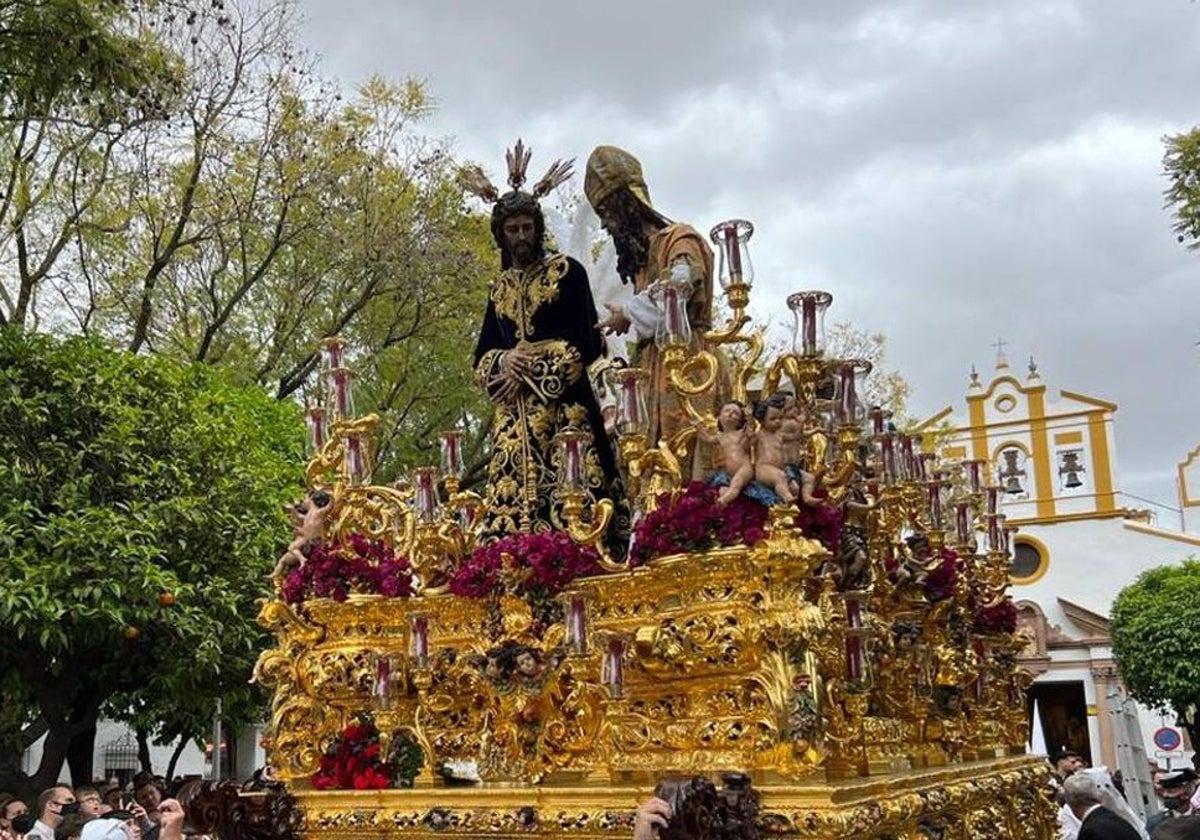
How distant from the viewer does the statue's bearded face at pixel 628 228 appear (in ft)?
25.0

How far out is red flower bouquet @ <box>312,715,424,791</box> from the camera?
6668mm

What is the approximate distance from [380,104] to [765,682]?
16.5 metres

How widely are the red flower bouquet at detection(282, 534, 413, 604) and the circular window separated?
1300 inches

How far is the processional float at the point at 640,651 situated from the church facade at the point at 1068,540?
2461 cm

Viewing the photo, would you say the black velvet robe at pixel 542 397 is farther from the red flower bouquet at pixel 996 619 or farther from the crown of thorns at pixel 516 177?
the red flower bouquet at pixel 996 619

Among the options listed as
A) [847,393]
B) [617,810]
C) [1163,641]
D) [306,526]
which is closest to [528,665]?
[617,810]

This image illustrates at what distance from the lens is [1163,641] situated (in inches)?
1110

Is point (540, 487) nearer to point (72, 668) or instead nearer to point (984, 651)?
point (984, 651)

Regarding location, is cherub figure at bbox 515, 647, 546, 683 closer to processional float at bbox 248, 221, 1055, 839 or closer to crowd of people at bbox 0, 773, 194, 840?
processional float at bbox 248, 221, 1055, 839

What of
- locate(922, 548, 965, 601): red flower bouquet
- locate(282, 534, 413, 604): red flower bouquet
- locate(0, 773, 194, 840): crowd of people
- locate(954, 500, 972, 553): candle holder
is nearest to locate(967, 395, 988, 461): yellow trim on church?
locate(954, 500, 972, 553): candle holder

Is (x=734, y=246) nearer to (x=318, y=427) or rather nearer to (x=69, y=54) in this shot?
(x=318, y=427)

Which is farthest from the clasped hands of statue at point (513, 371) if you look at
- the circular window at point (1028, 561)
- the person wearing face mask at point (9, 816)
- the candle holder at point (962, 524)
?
the circular window at point (1028, 561)

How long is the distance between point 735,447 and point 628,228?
2.38 metres

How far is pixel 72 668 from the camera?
13812mm
